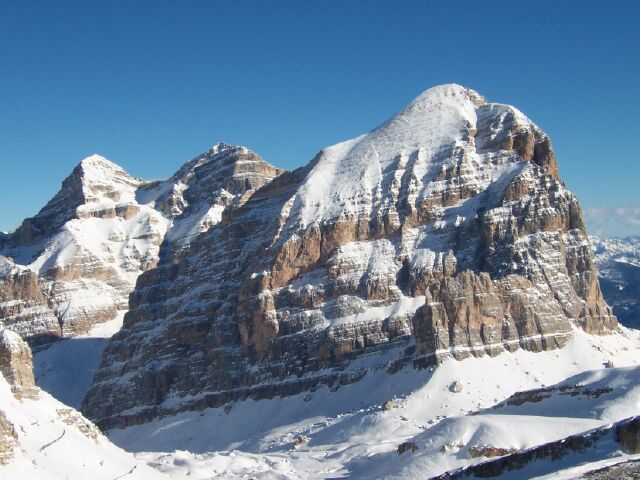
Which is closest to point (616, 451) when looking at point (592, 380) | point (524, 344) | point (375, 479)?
point (375, 479)

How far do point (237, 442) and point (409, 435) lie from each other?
4056cm

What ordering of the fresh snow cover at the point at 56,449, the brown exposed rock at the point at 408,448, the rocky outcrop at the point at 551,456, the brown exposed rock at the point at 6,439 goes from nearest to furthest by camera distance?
1. the rocky outcrop at the point at 551,456
2. the brown exposed rock at the point at 6,439
3. the fresh snow cover at the point at 56,449
4. the brown exposed rock at the point at 408,448

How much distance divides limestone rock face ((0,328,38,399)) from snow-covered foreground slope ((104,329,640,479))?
23762mm

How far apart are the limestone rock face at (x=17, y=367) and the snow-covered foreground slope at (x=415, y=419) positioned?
78.0 ft

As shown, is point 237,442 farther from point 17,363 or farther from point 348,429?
point 17,363

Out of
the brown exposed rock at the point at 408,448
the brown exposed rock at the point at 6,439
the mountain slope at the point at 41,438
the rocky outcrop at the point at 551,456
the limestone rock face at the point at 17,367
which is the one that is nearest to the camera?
the rocky outcrop at the point at 551,456

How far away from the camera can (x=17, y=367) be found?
130500mm

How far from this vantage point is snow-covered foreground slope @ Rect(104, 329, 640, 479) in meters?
115

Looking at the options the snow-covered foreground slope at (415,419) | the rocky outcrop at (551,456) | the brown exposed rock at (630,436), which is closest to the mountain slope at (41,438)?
the snow-covered foreground slope at (415,419)

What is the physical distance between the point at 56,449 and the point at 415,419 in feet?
195

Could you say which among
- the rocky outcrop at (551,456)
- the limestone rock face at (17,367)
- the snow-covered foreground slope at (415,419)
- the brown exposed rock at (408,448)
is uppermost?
the limestone rock face at (17,367)

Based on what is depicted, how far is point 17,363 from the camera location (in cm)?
13125

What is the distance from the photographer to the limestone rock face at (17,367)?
129 metres

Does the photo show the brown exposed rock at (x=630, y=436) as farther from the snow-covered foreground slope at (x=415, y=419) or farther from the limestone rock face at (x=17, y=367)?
the limestone rock face at (x=17, y=367)
